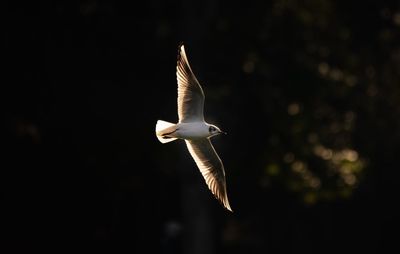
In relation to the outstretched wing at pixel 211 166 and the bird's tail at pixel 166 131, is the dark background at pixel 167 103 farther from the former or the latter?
the bird's tail at pixel 166 131

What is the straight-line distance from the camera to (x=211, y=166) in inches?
308

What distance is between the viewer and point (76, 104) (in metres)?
14.1

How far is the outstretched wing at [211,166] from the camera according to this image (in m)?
7.68

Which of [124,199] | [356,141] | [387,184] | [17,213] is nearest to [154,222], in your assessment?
[124,199]

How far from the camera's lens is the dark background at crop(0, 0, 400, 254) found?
1398cm

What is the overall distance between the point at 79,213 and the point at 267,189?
3.07 m

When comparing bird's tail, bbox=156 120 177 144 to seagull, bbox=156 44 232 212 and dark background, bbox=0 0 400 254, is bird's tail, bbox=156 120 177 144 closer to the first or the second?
seagull, bbox=156 44 232 212

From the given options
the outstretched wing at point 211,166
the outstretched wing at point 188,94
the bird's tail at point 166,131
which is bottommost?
the outstretched wing at point 211,166

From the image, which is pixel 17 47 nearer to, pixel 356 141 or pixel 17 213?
pixel 17 213

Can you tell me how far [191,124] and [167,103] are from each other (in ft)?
22.2

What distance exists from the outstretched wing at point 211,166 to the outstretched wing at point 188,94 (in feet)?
1.19

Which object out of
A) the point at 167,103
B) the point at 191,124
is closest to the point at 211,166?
the point at 191,124

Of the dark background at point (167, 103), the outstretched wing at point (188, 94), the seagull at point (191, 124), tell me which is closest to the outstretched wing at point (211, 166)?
the seagull at point (191, 124)

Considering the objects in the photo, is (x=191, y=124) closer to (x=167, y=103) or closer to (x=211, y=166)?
(x=211, y=166)
